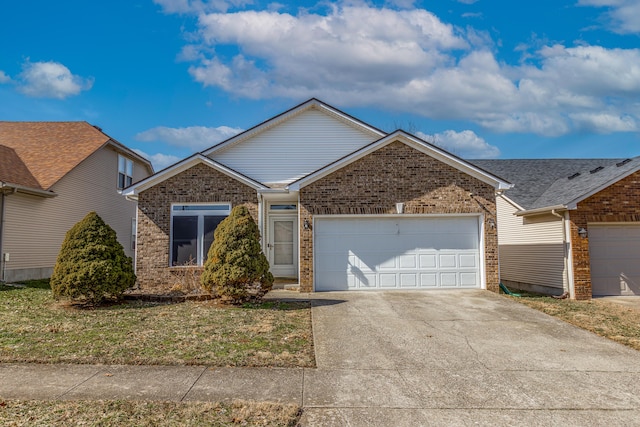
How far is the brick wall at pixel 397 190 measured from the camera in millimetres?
12430

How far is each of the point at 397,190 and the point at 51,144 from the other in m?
15.7

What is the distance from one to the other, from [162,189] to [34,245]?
6.48 meters

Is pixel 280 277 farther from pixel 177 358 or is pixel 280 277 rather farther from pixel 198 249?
pixel 177 358

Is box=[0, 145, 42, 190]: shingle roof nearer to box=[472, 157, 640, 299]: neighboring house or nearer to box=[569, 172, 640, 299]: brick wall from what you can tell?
box=[472, 157, 640, 299]: neighboring house

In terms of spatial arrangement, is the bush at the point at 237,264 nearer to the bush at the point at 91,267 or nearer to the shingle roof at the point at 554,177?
the bush at the point at 91,267

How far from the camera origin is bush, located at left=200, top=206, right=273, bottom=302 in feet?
32.0

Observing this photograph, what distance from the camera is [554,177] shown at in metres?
16.9

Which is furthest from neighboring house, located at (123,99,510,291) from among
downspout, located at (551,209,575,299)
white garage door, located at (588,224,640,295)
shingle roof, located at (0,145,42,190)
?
shingle roof, located at (0,145,42,190)

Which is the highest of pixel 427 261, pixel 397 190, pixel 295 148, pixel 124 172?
pixel 124 172

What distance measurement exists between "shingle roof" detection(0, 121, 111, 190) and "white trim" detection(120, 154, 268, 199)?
5.18 metres

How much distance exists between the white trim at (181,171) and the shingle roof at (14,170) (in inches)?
183

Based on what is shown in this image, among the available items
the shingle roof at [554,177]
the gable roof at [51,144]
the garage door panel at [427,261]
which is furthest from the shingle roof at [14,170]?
the shingle roof at [554,177]

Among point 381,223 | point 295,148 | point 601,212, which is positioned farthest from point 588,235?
point 295,148

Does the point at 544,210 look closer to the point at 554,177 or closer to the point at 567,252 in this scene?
the point at 567,252
